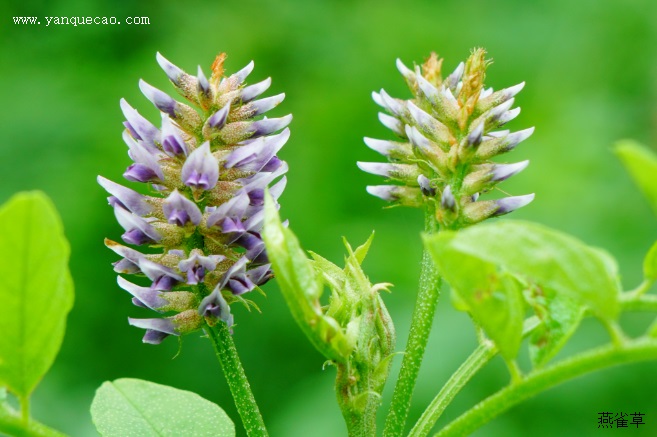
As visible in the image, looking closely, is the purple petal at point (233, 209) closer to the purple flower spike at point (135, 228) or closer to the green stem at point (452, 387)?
the purple flower spike at point (135, 228)

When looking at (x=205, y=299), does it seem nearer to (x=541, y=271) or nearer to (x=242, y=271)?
(x=242, y=271)

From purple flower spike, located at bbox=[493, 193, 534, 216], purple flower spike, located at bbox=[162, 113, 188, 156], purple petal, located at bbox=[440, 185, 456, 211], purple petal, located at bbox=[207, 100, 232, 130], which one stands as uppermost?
purple petal, located at bbox=[207, 100, 232, 130]

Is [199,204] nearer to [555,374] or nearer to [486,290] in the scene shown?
[486,290]

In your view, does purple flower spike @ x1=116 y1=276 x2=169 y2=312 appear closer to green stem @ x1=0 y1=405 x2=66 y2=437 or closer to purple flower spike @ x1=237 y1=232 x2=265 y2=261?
purple flower spike @ x1=237 y1=232 x2=265 y2=261

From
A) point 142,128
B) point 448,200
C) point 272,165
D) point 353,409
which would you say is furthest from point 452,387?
point 142,128

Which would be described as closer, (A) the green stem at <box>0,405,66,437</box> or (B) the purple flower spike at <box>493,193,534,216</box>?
(A) the green stem at <box>0,405,66,437</box>

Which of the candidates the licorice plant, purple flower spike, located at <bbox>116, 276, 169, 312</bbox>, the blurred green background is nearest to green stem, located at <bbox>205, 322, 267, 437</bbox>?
the licorice plant

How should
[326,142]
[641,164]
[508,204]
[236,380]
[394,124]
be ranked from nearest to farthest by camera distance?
[641,164] → [236,380] → [508,204] → [394,124] → [326,142]
